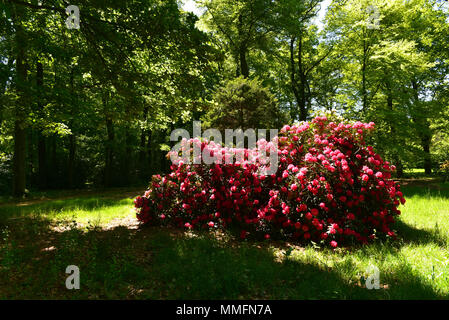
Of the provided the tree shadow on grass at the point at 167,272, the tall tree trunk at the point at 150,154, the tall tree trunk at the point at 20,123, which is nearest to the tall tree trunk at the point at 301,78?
the tall tree trunk at the point at 150,154

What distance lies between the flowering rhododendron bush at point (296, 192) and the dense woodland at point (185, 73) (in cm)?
113

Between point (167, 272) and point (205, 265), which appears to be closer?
point (167, 272)

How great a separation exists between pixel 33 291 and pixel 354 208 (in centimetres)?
514

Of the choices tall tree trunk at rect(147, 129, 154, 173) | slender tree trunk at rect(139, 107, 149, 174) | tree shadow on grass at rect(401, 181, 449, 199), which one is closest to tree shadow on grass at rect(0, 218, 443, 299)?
tree shadow on grass at rect(401, 181, 449, 199)

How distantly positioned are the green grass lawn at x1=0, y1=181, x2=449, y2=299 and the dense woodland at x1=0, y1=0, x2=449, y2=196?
3202 millimetres

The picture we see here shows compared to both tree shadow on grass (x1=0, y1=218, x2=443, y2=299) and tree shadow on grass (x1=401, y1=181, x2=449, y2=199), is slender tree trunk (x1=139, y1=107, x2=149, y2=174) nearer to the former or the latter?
tree shadow on grass (x1=0, y1=218, x2=443, y2=299)

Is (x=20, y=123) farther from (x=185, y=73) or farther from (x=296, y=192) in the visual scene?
(x=296, y=192)

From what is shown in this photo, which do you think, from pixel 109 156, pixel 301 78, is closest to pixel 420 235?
pixel 109 156

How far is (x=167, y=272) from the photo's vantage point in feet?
11.0

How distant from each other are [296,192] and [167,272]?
8.81ft

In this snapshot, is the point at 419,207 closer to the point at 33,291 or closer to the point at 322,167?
the point at 322,167

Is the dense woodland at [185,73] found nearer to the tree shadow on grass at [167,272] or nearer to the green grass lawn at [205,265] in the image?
the green grass lawn at [205,265]

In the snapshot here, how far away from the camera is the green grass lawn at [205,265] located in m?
2.93
